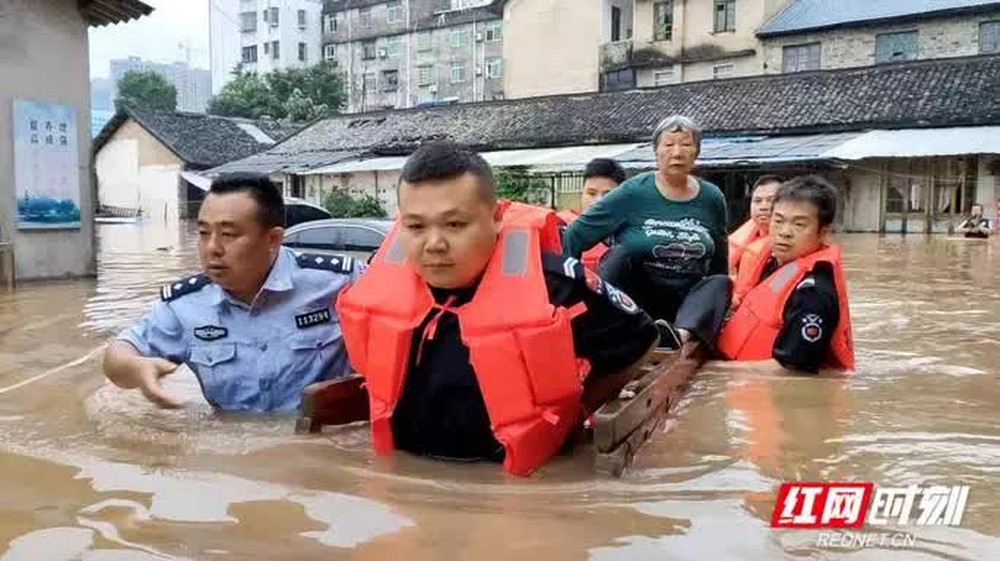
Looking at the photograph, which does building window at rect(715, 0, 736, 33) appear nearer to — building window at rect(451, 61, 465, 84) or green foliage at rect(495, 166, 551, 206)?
green foliage at rect(495, 166, 551, 206)

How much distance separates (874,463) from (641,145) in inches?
832

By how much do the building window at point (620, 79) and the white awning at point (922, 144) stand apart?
15.7m

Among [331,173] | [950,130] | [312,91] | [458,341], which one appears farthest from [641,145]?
[312,91]

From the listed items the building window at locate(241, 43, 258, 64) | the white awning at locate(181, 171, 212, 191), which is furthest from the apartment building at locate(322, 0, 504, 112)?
the white awning at locate(181, 171, 212, 191)

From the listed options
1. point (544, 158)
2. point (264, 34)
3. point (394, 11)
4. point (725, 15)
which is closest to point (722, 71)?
point (725, 15)

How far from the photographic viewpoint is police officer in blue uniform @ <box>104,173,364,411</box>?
3.18 m

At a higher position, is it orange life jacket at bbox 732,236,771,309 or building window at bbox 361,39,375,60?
building window at bbox 361,39,375,60

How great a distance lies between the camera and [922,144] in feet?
62.7

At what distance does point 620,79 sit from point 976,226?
60.8 ft

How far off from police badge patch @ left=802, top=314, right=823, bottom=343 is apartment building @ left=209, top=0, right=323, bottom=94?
56908 millimetres

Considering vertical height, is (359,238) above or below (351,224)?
below

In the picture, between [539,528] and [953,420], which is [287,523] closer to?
[539,528]

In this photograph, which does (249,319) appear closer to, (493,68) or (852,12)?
(852,12)

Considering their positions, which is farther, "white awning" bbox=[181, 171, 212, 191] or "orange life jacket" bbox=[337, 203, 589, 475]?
"white awning" bbox=[181, 171, 212, 191]
